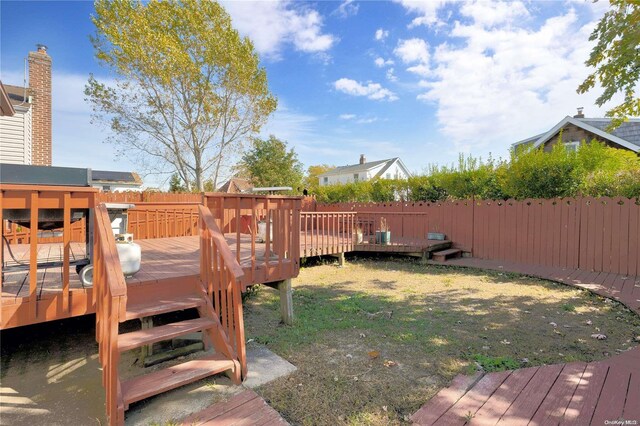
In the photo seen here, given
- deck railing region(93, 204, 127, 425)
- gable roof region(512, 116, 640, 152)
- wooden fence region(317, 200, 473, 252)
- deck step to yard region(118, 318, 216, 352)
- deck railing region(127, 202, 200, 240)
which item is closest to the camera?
deck railing region(93, 204, 127, 425)

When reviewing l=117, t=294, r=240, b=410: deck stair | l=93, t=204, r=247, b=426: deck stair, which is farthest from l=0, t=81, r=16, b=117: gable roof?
l=117, t=294, r=240, b=410: deck stair

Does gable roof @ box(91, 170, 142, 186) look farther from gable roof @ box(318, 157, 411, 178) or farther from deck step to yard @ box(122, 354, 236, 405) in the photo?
gable roof @ box(318, 157, 411, 178)

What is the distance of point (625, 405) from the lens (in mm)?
2080

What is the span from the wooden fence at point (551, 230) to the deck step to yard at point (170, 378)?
7892mm

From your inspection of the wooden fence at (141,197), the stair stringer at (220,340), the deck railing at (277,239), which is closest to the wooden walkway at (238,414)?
the stair stringer at (220,340)

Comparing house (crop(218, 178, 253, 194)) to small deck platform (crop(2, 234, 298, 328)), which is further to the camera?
house (crop(218, 178, 253, 194))

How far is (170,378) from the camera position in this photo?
2229mm

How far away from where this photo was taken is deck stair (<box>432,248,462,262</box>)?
835cm

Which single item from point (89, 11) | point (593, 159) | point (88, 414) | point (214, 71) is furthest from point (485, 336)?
point (89, 11)

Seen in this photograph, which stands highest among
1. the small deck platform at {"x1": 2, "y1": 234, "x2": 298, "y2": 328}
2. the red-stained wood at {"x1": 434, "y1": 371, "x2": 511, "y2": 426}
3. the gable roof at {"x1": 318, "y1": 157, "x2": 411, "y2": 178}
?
the gable roof at {"x1": 318, "y1": 157, "x2": 411, "y2": 178}

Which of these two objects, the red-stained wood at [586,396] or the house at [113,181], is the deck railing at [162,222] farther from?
the house at [113,181]

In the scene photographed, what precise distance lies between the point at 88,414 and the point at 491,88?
9903 mm

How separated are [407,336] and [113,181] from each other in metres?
22.6

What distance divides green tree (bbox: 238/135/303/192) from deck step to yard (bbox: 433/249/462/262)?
14.0 m
